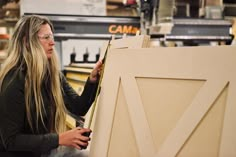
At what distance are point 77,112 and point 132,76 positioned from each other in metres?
0.84

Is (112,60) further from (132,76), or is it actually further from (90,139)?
Result: (90,139)

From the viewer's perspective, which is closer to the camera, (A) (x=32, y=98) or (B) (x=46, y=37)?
(A) (x=32, y=98)

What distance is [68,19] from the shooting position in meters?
3.59

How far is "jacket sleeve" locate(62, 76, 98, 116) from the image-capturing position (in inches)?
88.3

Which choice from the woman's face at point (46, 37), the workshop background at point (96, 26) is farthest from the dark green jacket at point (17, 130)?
the workshop background at point (96, 26)

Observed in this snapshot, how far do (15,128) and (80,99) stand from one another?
591mm

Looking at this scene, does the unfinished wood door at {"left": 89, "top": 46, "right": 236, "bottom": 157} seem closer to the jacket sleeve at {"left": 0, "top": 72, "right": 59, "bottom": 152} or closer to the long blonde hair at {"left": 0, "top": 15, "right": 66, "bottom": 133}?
the jacket sleeve at {"left": 0, "top": 72, "right": 59, "bottom": 152}

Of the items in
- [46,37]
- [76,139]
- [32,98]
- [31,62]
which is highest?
[46,37]

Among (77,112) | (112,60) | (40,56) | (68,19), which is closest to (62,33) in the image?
(68,19)

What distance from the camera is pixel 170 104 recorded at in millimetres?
1519

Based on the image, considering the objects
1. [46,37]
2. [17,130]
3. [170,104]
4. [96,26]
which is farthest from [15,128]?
[96,26]

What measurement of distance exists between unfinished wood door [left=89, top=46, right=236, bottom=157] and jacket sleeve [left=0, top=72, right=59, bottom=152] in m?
0.25

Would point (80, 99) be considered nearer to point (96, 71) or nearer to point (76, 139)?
point (96, 71)

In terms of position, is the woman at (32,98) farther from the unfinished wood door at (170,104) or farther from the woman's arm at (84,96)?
the unfinished wood door at (170,104)
